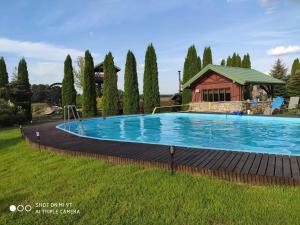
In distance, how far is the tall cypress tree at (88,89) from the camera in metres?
28.3

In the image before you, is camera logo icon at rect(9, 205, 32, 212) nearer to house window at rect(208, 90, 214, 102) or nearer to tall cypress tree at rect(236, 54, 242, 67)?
house window at rect(208, 90, 214, 102)

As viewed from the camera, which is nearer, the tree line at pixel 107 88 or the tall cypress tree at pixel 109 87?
the tree line at pixel 107 88

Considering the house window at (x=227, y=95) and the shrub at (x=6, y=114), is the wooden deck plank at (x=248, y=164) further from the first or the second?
the shrub at (x=6, y=114)

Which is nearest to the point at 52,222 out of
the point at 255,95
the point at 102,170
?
the point at 102,170

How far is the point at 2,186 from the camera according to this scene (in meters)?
6.40

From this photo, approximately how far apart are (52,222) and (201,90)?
84.7 feet

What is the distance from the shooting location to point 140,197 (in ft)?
16.9

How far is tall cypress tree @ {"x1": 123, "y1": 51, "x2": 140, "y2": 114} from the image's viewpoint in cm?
2870

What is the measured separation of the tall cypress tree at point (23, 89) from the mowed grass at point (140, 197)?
70.0 feet

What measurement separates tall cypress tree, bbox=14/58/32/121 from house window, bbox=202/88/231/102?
18.5m

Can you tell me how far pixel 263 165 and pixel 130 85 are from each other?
23259mm

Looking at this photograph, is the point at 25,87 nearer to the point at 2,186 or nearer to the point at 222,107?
the point at 222,107

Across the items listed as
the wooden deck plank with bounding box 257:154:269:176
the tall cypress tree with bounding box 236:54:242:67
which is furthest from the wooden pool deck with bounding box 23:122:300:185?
the tall cypress tree with bounding box 236:54:242:67

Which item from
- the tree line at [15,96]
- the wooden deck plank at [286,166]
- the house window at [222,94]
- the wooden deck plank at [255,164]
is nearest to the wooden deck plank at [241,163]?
the wooden deck plank at [255,164]
